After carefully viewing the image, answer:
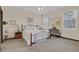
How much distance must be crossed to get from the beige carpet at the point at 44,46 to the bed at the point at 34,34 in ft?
0.55

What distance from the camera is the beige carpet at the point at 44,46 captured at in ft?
10.9

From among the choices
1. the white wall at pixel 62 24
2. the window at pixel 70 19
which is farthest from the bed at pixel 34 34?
the window at pixel 70 19

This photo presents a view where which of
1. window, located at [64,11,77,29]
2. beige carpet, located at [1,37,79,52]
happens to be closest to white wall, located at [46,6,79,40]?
window, located at [64,11,77,29]

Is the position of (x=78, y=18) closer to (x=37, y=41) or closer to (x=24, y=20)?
(x=37, y=41)

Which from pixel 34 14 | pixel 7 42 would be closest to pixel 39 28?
pixel 34 14

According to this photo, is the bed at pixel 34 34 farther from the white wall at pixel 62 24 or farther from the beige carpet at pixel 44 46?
the white wall at pixel 62 24

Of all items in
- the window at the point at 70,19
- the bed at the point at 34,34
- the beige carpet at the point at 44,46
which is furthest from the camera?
the window at the point at 70,19

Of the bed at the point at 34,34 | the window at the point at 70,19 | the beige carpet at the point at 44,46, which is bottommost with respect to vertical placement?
the beige carpet at the point at 44,46

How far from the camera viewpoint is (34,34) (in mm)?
3725

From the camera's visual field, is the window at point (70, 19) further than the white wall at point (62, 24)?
Yes

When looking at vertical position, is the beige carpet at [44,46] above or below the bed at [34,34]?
below
